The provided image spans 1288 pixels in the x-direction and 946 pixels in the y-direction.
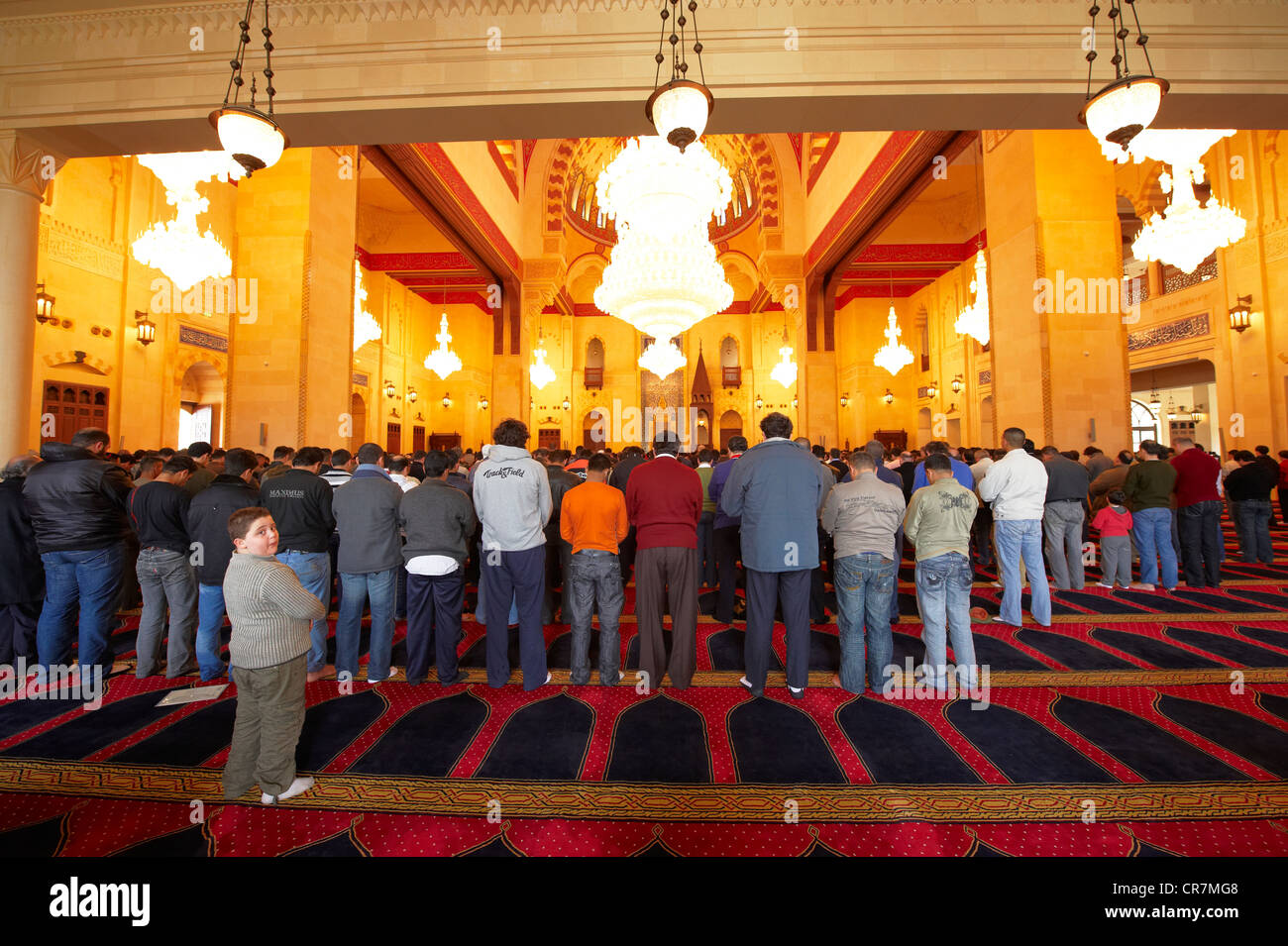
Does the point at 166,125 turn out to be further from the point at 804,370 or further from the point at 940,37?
the point at 804,370

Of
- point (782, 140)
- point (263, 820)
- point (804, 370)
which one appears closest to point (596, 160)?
point (782, 140)

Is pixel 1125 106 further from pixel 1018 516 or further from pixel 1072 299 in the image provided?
pixel 1072 299

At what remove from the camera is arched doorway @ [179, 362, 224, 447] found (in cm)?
1160

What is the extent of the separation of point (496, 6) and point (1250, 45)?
19.9ft

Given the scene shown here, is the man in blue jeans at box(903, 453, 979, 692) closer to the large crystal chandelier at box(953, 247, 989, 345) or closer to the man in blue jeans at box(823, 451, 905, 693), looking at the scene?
the man in blue jeans at box(823, 451, 905, 693)

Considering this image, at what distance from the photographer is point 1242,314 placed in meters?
9.92

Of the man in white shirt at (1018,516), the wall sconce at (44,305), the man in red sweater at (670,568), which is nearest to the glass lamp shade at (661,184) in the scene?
the man in white shirt at (1018,516)

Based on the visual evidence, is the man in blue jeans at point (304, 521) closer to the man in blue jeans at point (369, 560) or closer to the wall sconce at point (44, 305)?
the man in blue jeans at point (369, 560)

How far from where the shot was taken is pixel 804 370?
14141 mm

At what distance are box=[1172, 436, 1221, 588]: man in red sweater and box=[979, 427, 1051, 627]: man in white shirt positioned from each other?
250 centimetres

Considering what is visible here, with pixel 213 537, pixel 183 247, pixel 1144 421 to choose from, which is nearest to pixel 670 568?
pixel 213 537

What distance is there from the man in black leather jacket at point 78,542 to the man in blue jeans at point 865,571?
4.32 metres

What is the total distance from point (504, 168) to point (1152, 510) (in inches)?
540

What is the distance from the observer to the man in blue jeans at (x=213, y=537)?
3.19 m
